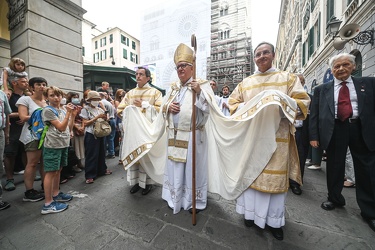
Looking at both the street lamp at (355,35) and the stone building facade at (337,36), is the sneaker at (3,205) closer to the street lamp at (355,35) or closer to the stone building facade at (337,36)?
the stone building facade at (337,36)

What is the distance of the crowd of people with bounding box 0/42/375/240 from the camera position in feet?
5.68

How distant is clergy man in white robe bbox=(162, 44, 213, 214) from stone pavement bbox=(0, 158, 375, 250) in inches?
9.1

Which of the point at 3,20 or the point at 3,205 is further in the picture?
the point at 3,20

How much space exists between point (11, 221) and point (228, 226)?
274 centimetres

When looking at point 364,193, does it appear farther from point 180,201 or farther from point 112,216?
point 112,216

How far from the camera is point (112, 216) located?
2141 mm

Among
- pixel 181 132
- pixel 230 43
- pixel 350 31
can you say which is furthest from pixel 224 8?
pixel 181 132

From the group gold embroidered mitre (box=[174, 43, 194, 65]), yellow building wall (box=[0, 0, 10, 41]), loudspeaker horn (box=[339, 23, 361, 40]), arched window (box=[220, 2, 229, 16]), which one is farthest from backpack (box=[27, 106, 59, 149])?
arched window (box=[220, 2, 229, 16])

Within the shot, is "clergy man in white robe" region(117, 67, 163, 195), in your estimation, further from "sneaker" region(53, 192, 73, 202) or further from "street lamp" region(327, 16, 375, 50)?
"street lamp" region(327, 16, 375, 50)

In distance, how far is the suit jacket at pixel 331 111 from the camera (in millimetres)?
2008

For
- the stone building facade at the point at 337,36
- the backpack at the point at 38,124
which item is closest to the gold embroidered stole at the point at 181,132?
the backpack at the point at 38,124

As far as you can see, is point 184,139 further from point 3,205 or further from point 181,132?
point 3,205

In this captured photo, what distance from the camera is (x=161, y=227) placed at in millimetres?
1894

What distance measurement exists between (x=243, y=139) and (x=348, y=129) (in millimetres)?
1449
